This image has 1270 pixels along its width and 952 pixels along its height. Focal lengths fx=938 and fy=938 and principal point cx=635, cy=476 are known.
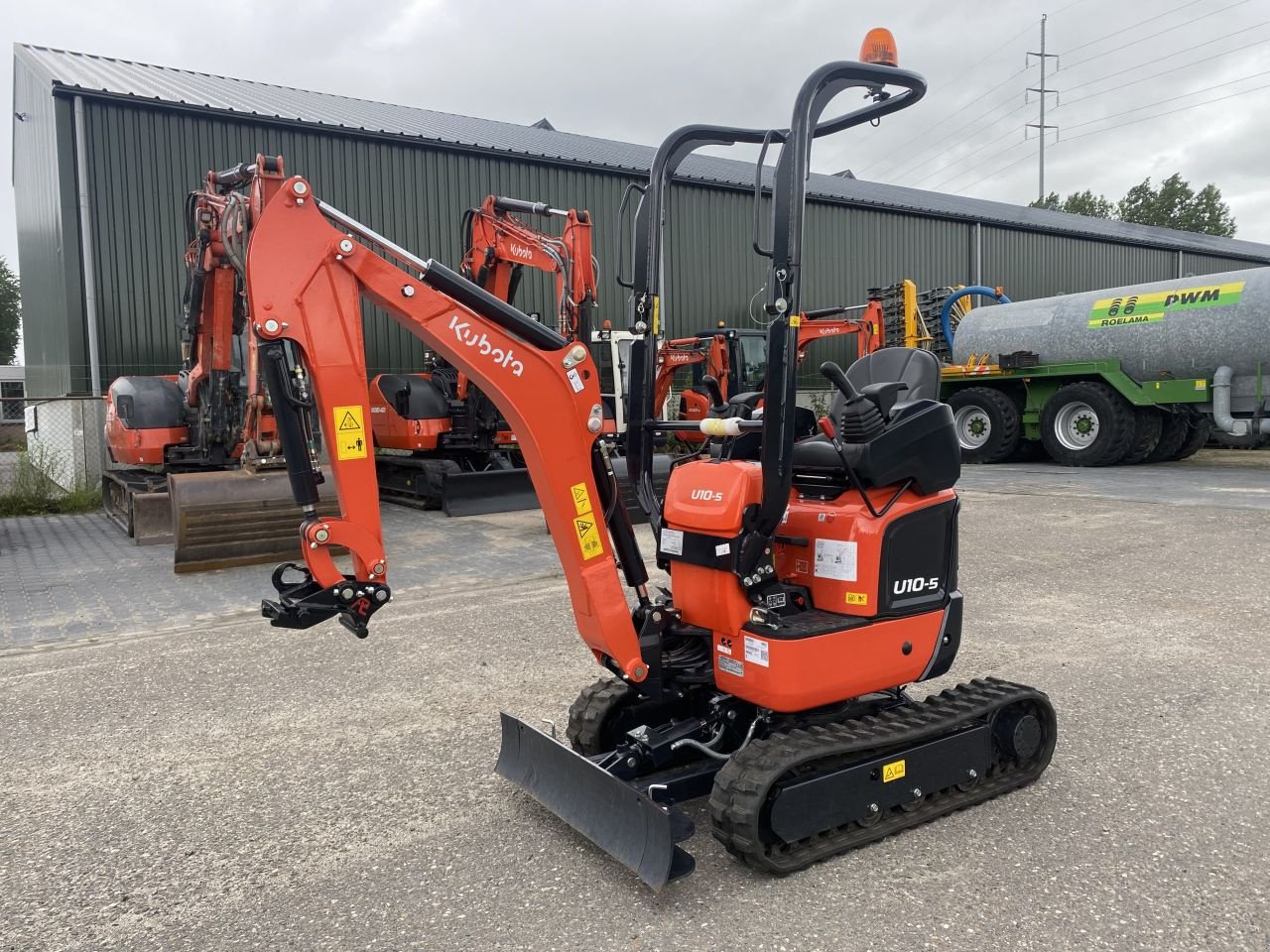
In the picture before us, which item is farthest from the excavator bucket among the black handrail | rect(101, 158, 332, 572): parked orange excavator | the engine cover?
the black handrail

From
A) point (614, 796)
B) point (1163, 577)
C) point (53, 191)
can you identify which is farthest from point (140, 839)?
point (53, 191)

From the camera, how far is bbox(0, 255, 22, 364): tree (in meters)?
60.3

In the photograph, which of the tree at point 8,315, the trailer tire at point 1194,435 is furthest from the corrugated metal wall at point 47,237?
the tree at point 8,315

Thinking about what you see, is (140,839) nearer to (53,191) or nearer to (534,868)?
(534,868)

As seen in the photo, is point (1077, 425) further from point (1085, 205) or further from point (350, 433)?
point (1085, 205)

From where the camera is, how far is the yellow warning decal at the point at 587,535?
3.36 meters

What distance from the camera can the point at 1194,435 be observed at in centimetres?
1695

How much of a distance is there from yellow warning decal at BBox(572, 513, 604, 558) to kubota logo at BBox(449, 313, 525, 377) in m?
0.57

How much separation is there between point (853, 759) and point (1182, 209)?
64.7 meters

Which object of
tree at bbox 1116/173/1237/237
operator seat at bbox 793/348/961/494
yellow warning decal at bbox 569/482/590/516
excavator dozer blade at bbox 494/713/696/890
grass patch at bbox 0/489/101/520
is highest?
tree at bbox 1116/173/1237/237

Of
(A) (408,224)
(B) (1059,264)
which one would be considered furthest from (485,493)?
(B) (1059,264)

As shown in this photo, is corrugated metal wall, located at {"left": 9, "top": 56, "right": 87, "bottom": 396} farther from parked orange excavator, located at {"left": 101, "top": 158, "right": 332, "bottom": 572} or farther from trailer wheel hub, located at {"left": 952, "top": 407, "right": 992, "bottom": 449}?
trailer wheel hub, located at {"left": 952, "top": 407, "right": 992, "bottom": 449}

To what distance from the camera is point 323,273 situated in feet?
10.1

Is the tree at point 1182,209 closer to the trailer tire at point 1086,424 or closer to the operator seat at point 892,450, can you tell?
the trailer tire at point 1086,424
